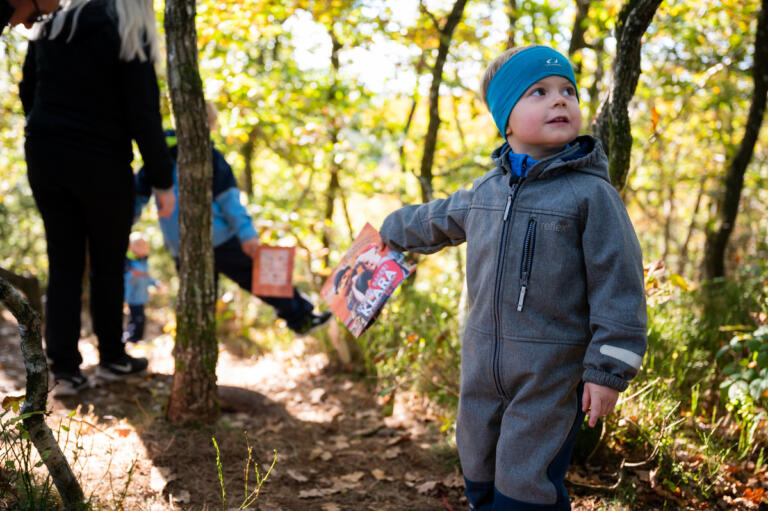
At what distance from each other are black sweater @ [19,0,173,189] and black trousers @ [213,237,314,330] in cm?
110

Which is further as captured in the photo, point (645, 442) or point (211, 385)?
point (211, 385)

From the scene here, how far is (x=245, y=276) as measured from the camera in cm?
416

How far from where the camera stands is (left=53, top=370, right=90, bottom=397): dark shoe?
3.17 metres

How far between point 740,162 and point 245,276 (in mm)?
4371

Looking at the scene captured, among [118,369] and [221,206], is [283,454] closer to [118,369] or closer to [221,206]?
[118,369]

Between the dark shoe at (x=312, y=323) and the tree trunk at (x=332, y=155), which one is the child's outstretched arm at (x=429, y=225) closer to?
the dark shoe at (x=312, y=323)

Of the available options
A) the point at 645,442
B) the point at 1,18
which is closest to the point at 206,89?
the point at 1,18

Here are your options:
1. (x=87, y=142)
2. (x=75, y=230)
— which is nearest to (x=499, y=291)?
(x=87, y=142)

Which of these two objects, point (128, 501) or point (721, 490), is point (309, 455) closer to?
point (128, 501)

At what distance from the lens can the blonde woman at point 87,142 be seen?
9.52ft

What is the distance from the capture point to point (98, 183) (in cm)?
301

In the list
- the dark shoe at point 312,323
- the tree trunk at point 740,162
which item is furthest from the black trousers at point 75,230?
the tree trunk at point 740,162

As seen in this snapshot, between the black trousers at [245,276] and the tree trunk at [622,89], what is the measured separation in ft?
8.47

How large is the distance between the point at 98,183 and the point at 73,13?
87 centimetres
